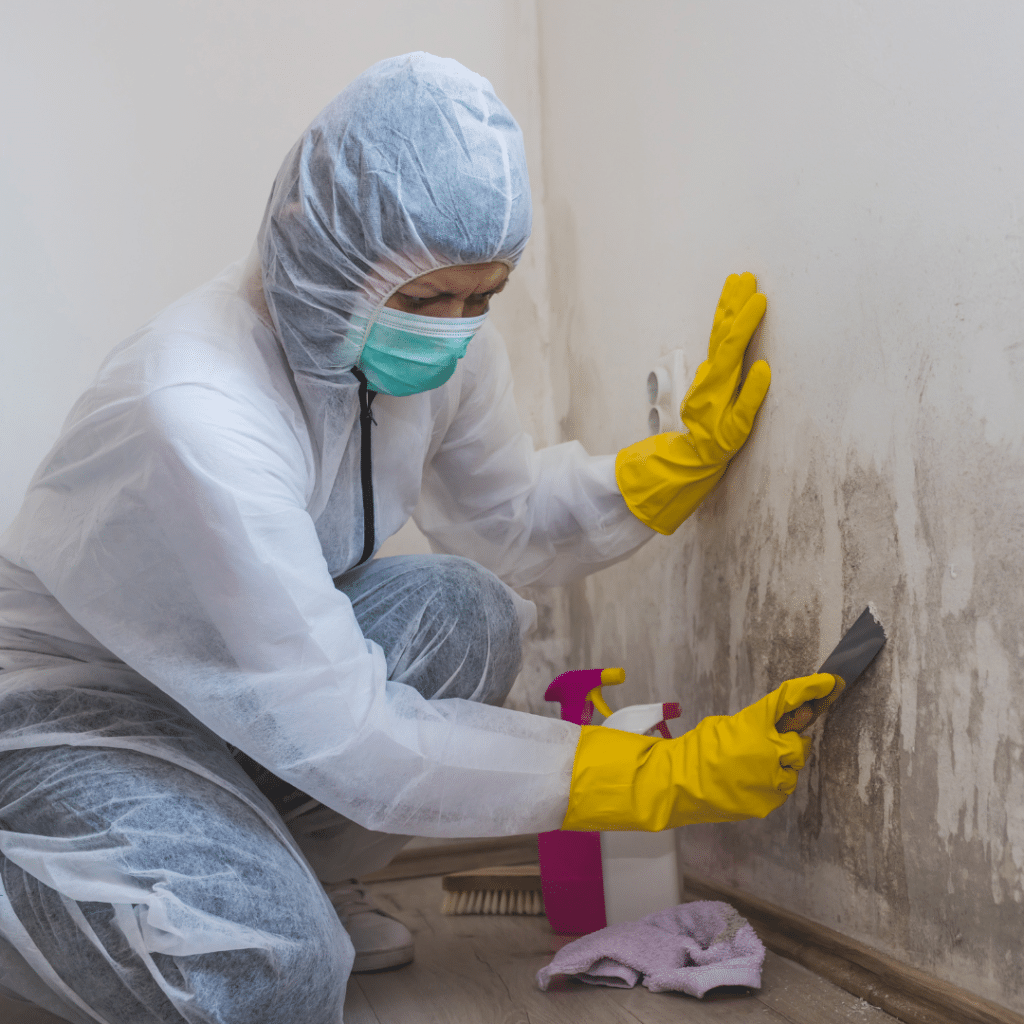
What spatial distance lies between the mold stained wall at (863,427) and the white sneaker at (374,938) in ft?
1.29

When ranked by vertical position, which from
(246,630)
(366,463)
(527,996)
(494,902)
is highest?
(366,463)

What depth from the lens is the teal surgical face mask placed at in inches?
36.0

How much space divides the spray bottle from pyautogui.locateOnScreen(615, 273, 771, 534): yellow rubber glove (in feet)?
0.73

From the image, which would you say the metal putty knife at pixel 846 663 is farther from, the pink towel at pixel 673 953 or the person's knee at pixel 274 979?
the person's knee at pixel 274 979

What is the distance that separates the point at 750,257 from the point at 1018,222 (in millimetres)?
372

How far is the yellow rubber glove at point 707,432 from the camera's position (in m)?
1.05

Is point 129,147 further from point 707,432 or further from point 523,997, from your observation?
point 523,997

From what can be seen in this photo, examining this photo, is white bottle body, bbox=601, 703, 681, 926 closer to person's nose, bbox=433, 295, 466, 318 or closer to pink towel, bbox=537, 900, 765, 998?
pink towel, bbox=537, 900, 765, 998

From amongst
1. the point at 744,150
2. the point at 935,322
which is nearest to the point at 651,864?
the point at 935,322

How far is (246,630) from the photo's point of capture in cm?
83

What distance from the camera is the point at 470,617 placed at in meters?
1.17

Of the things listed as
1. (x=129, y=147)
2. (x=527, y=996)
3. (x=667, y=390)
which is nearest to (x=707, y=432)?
(x=667, y=390)

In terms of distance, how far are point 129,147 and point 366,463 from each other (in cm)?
76

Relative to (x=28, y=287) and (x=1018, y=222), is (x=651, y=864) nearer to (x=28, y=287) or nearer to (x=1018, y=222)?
(x=1018, y=222)
